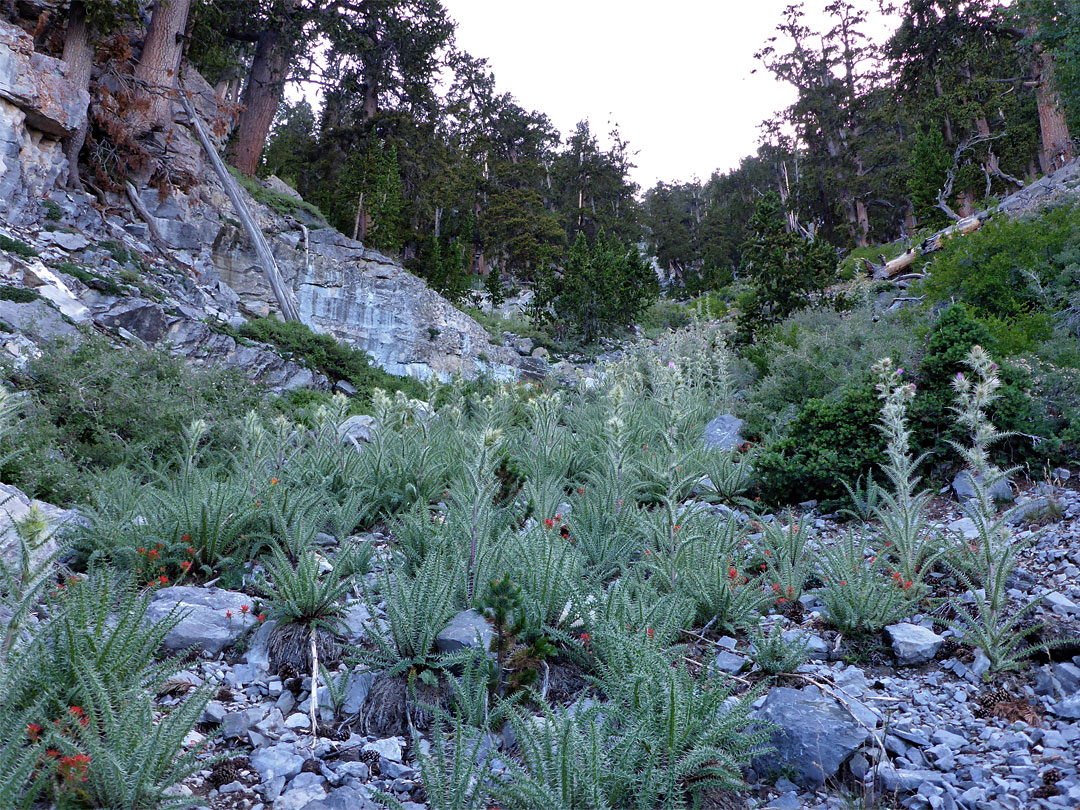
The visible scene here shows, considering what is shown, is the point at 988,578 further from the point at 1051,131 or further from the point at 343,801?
the point at 1051,131

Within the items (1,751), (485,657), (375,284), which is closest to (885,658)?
(485,657)

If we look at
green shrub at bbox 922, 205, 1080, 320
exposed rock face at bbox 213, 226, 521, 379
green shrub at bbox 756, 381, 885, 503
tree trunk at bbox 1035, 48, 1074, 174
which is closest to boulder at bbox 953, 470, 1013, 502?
green shrub at bbox 756, 381, 885, 503

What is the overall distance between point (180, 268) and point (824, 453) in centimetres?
1168

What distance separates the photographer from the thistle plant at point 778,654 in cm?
279

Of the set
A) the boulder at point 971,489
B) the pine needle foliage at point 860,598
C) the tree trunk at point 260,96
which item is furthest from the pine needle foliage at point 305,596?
the tree trunk at point 260,96

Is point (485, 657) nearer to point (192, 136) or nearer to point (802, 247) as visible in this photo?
point (802, 247)

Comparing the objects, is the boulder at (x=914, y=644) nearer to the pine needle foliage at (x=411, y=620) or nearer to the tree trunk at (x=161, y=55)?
the pine needle foliage at (x=411, y=620)

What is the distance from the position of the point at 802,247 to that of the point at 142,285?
1226cm

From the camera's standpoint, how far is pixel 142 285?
9.59 m

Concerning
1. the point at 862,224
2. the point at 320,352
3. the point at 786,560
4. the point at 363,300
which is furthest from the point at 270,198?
the point at 862,224

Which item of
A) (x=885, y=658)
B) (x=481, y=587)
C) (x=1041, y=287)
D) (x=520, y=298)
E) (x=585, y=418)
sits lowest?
(x=885, y=658)

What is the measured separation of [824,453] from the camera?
5250mm

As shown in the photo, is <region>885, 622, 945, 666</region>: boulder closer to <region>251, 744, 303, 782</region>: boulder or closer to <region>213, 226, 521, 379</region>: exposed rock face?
<region>251, 744, 303, 782</region>: boulder

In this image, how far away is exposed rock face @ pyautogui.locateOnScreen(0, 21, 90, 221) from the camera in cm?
953
